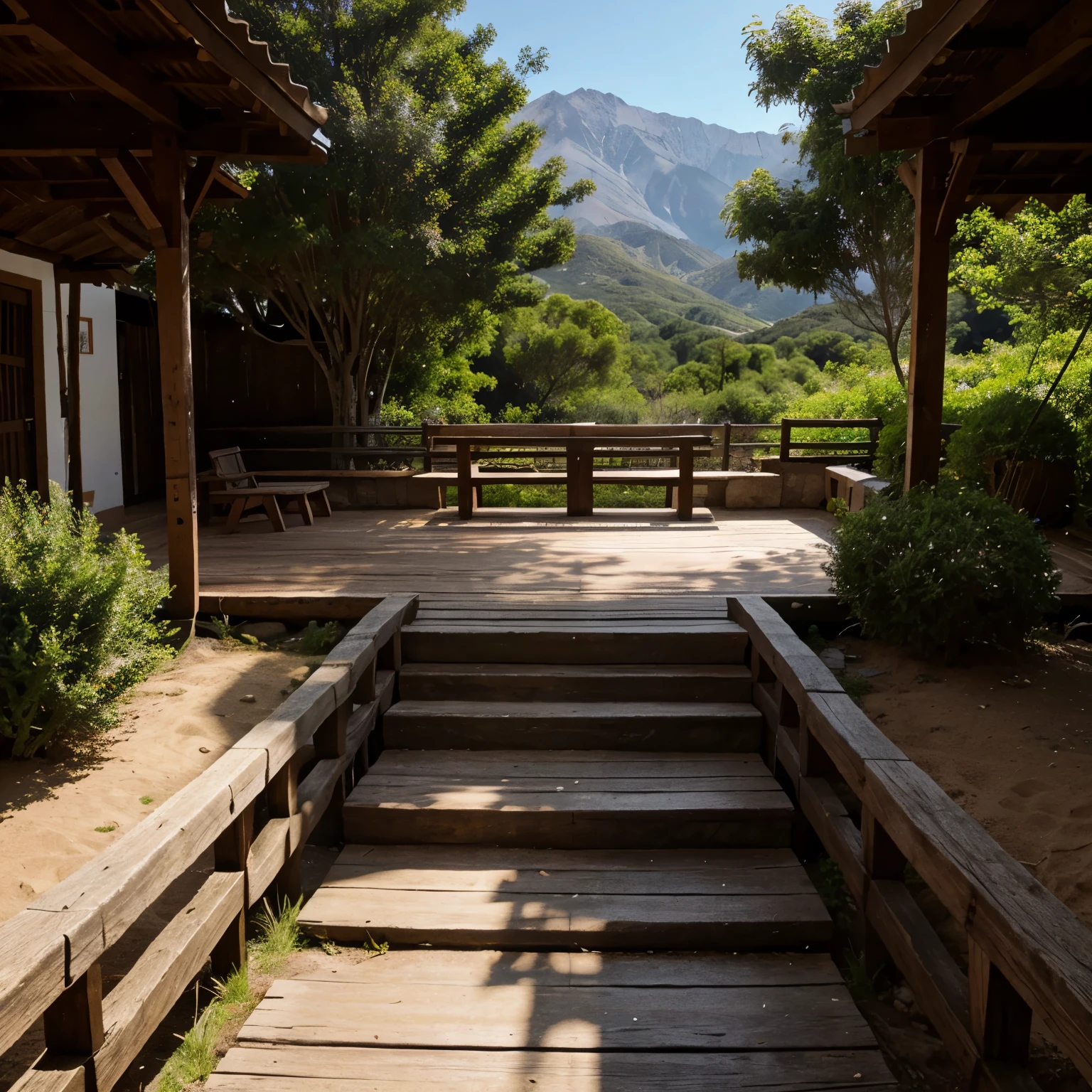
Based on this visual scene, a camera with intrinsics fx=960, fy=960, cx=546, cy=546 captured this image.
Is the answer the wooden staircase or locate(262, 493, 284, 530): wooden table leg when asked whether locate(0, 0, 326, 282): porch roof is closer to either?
locate(262, 493, 284, 530): wooden table leg

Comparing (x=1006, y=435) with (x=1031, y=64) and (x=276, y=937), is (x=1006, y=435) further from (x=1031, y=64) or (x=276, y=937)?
(x=276, y=937)

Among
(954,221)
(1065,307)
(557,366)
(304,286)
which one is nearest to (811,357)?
(557,366)

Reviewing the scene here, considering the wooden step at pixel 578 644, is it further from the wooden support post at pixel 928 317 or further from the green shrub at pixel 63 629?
the wooden support post at pixel 928 317

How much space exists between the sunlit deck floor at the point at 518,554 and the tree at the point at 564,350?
22585 millimetres

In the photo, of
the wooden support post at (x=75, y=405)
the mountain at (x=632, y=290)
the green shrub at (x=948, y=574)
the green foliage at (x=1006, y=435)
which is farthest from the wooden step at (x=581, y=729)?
the mountain at (x=632, y=290)

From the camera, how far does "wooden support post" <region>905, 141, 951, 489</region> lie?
5441mm

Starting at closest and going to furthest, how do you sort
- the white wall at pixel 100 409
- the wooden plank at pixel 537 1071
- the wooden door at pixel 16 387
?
the wooden plank at pixel 537 1071 → the wooden door at pixel 16 387 → the white wall at pixel 100 409

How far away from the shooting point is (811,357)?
45469 millimetres

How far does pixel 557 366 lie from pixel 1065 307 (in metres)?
20.6

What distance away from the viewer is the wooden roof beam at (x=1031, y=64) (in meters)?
3.76

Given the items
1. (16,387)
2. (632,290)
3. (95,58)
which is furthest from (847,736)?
(632,290)

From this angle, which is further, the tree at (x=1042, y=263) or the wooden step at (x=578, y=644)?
the tree at (x=1042, y=263)

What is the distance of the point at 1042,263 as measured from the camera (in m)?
12.4

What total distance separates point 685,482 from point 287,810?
6.19m
